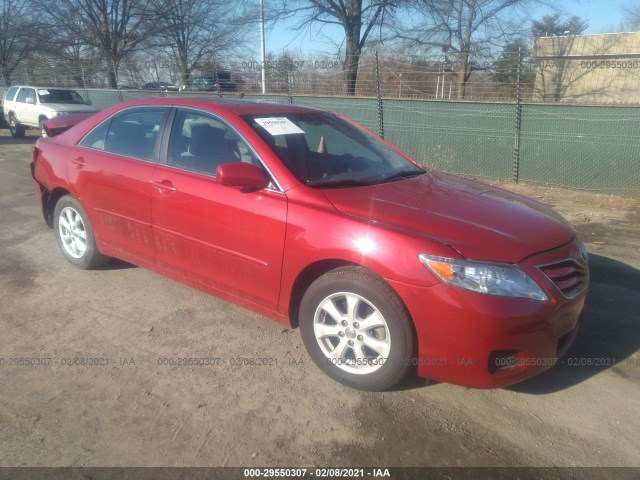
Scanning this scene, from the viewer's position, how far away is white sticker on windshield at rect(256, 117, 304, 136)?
11.9 feet

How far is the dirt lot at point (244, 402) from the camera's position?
2.55 m

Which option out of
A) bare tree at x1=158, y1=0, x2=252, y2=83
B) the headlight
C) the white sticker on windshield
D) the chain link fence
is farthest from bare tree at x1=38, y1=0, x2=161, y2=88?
the headlight

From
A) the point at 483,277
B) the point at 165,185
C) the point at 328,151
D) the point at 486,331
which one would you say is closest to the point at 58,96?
the point at 165,185

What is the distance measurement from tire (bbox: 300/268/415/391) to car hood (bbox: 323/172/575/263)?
1.28 ft

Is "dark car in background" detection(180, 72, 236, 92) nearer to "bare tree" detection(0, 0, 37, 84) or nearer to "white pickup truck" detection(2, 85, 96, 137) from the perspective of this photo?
"white pickup truck" detection(2, 85, 96, 137)

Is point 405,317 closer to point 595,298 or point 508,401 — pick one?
point 508,401

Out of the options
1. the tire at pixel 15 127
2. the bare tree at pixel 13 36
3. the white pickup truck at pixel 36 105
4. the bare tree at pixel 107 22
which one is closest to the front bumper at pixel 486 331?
the white pickup truck at pixel 36 105

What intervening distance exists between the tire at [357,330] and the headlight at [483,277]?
302mm

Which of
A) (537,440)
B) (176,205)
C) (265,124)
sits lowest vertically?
(537,440)

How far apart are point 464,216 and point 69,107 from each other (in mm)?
15278

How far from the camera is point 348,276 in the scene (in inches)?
115

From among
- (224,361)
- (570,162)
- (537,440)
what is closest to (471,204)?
(537,440)

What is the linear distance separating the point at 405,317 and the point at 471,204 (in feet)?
3.19

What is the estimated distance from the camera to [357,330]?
297 centimetres
